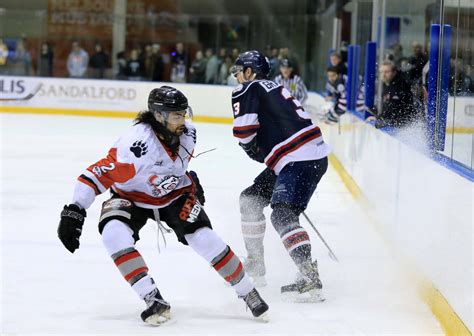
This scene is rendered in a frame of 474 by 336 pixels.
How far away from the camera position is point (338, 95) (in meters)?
9.45

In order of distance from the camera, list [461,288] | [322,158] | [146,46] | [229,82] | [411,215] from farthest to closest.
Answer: [146,46]
[229,82]
[411,215]
[322,158]
[461,288]

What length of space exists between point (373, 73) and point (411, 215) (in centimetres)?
339

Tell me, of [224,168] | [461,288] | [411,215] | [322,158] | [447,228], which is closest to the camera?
[461,288]

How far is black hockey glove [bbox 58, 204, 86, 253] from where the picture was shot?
3387 millimetres

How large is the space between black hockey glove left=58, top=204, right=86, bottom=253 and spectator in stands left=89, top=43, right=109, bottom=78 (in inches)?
500

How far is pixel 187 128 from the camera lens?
367 cm

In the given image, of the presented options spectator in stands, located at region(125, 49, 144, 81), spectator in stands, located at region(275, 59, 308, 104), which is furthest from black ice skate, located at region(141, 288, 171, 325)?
spectator in stands, located at region(125, 49, 144, 81)

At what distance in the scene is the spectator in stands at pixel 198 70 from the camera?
15.6 metres

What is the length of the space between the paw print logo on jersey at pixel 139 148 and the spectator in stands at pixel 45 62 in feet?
42.0

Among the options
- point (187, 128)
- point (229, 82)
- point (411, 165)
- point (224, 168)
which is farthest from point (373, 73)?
point (229, 82)

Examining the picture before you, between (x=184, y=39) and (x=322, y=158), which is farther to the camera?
(x=184, y=39)

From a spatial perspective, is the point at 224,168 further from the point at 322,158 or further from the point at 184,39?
the point at 184,39

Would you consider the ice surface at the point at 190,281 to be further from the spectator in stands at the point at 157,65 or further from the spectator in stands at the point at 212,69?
the spectator in stands at the point at 157,65

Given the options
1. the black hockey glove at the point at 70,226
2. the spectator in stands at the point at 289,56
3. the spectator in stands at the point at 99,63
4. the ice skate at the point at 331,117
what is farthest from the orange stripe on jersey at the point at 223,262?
the spectator in stands at the point at 99,63
